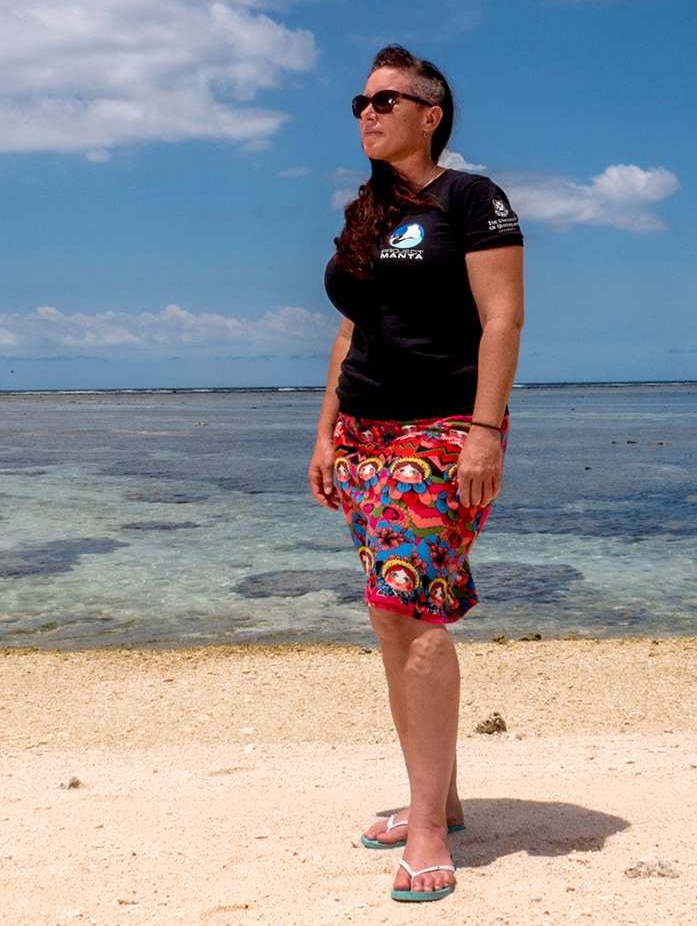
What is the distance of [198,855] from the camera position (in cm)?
350

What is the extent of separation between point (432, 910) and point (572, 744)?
7.03 feet

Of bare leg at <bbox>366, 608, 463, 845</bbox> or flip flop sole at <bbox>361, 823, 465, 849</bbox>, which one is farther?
flip flop sole at <bbox>361, 823, 465, 849</bbox>

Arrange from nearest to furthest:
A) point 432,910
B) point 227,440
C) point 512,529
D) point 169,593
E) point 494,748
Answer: point 432,910, point 494,748, point 169,593, point 512,529, point 227,440

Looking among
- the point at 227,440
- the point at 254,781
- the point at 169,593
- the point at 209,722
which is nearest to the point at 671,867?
the point at 254,781

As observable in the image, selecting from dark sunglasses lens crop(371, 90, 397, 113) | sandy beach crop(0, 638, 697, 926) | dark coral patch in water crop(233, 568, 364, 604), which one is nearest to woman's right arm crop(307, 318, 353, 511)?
dark sunglasses lens crop(371, 90, 397, 113)

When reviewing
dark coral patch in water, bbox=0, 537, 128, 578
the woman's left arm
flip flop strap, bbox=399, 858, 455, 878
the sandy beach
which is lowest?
dark coral patch in water, bbox=0, 537, 128, 578

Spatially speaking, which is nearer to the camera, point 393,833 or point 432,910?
point 432,910

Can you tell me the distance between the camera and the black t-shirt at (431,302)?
3.06 meters

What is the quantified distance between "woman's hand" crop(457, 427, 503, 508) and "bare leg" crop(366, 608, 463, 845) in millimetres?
437

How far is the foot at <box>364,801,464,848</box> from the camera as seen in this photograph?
3.49 m

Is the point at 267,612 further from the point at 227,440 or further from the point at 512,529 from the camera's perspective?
the point at 227,440

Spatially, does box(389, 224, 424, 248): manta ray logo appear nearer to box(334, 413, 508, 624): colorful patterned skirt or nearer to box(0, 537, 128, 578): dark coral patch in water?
box(334, 413, 508, 624): colorful patterned skirt

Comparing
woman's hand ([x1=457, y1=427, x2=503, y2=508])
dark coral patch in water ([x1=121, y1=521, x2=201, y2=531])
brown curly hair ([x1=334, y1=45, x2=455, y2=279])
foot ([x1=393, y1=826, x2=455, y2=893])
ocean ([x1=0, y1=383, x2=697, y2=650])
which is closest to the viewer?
woman's hand ([x1=457, y1=427, x2=503, y2=508])

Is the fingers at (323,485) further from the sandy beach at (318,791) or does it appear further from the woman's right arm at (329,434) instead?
the sandy beach at (318,791)
